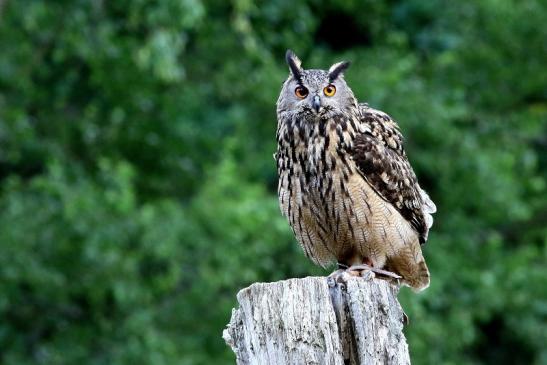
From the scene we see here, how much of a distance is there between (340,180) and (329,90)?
438 mm

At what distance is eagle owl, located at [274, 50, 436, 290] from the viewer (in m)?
6.35

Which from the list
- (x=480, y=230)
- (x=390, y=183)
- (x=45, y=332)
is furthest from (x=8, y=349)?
(x=390, y=183)

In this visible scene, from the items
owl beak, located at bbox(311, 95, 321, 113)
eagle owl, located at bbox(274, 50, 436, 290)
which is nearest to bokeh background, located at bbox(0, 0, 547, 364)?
eagle owl, located at bbox(274, 50, 436, 290)

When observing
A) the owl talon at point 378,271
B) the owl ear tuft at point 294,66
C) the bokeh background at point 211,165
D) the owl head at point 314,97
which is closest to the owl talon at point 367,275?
the owl talon at point 378,271

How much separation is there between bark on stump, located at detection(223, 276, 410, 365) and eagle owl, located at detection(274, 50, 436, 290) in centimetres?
127

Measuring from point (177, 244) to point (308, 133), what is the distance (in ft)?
19.3

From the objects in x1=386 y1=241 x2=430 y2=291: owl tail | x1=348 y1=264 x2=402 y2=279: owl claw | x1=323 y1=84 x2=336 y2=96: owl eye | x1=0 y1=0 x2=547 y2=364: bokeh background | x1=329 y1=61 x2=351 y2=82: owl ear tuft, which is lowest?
x1=348 y1=264 x2=402 y2=279: owl claw

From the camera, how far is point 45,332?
13.0 meters

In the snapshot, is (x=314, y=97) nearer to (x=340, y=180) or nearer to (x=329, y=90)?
(x=329, y=90)

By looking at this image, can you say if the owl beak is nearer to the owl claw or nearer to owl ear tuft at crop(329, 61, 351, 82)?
owl ear tuft at crop(329, 61, 351, 82)

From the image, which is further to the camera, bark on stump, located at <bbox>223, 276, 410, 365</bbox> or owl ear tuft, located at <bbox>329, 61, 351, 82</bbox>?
owl ear tuft, located at <bbox>329, 61, 351, 82</bbox>

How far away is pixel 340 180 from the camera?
6.34 metres

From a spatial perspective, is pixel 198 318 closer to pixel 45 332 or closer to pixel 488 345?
pixel 45 332

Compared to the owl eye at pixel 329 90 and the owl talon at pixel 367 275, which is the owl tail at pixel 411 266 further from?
the owl eye at pixel 329 90
